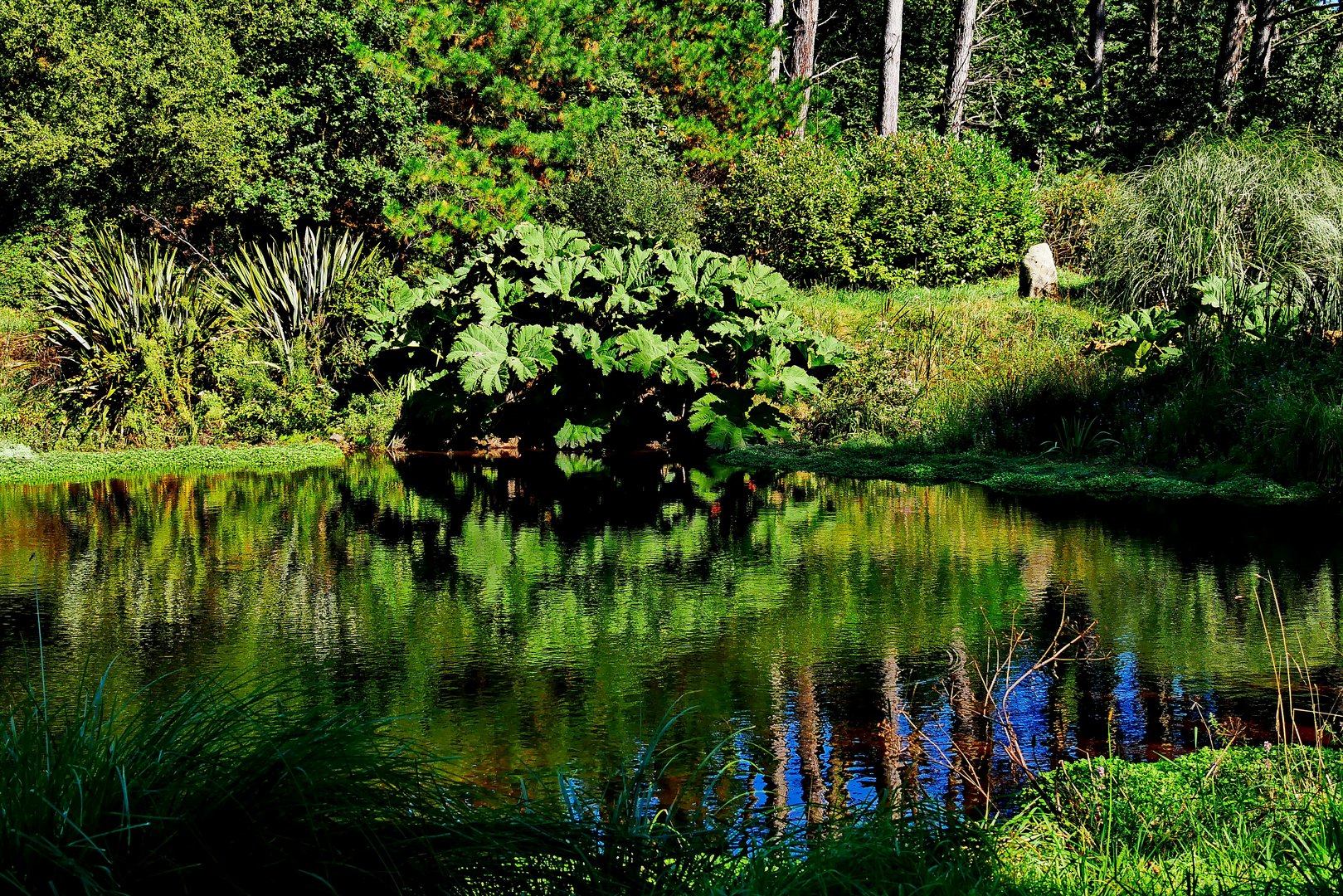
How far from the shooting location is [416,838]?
298cm

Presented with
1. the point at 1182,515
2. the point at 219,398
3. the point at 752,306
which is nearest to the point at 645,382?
the point at 752,306

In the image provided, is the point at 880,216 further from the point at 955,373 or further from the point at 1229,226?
the point at 955,373

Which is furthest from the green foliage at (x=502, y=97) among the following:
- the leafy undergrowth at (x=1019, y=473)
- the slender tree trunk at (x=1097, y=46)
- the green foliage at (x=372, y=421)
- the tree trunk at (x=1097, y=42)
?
the tree trunk at (x=1097, y=42)

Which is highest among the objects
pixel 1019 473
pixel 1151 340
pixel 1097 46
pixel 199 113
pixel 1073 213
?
pixel 1097 46

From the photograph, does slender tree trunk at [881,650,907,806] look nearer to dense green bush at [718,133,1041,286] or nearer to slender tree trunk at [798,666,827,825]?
slender tree trunk at [798,666,827,825]

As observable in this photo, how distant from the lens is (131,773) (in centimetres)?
309

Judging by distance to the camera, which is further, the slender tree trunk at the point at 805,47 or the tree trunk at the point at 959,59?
the slender tree trunk at the point at 805,47

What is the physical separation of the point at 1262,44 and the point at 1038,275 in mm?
14728

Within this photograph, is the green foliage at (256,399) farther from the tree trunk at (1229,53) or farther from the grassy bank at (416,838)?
the tree trunk at (1229,53)

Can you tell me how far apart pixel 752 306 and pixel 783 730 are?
1015 cm

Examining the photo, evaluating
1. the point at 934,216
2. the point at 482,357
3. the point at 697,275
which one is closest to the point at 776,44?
the point at 934,216

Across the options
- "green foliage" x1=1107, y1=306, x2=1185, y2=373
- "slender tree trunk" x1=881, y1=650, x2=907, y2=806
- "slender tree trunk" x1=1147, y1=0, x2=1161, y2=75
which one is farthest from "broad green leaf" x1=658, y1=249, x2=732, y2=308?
"slender tree trunk" x1=1147, y1=0, x2=1161, y2=75

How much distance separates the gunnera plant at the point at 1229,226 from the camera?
1647 cm

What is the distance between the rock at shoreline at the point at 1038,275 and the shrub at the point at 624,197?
509cm
